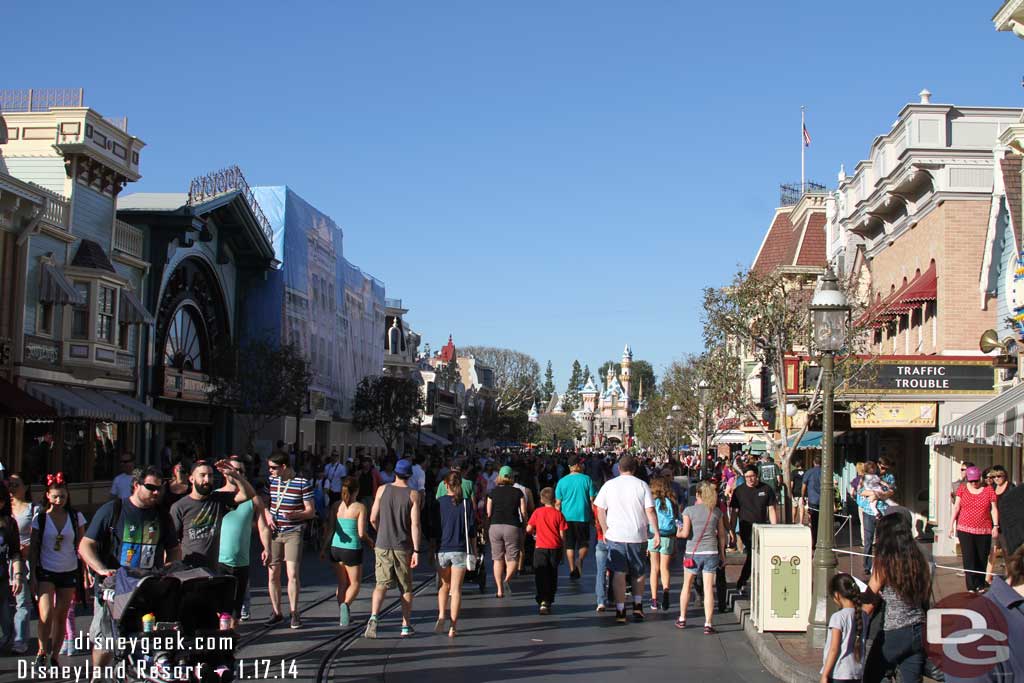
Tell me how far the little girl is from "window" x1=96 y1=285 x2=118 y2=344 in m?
27.2

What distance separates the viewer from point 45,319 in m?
29.4

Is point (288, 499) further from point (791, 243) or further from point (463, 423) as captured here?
point (463, 423)

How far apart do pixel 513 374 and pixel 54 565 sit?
11424 cm

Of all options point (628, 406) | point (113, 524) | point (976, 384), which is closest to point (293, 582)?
point (113, 524)

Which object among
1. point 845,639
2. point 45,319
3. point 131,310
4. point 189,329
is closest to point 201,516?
point 845,639

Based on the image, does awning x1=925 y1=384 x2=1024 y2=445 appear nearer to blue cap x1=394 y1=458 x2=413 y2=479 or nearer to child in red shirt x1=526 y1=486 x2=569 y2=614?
child in red shirt x1=526 y1=486 x2=569 y2=614

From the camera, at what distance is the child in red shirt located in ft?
45.9

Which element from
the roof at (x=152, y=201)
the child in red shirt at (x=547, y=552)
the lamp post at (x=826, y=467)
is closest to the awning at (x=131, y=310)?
the roof at (x=152, y=201)

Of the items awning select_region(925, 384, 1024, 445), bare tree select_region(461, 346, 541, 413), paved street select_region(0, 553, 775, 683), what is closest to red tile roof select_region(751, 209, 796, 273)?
awning select_region(925, 384, 1024, 445)

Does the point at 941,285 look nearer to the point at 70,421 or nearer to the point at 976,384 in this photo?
the point at 976,384

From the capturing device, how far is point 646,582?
18.4 metres

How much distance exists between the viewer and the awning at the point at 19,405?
85.5 feet

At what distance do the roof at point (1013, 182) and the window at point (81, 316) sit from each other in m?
22.1

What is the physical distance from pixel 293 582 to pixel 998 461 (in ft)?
49.5
